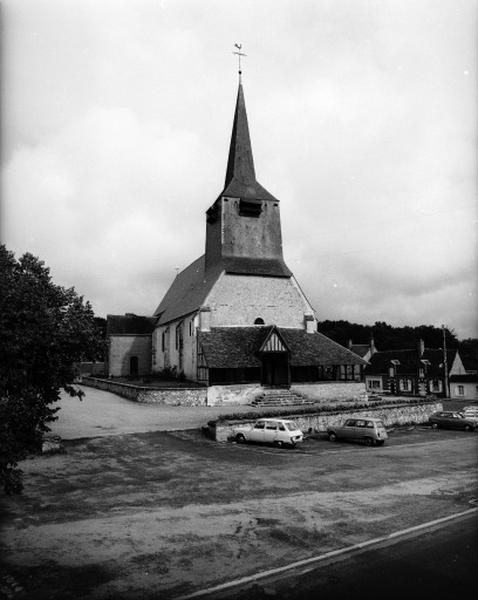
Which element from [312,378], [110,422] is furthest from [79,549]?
[312,378]

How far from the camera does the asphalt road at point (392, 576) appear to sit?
686 cm

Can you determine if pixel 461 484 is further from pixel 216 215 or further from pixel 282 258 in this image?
pixel 216 215

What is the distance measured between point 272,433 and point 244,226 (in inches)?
814

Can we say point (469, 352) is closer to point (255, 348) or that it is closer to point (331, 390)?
point (331, 390)

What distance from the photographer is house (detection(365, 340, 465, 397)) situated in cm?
5533

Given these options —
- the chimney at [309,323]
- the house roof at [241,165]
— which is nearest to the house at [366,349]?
the chimney at [309,323]

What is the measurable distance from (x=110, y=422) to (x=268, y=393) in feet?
39.4

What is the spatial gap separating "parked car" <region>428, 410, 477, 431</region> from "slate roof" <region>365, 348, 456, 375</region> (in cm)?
2603

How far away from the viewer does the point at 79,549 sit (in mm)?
8438

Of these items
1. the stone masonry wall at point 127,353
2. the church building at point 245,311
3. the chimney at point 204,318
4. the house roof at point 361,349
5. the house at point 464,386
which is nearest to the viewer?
the church building at point 245,311

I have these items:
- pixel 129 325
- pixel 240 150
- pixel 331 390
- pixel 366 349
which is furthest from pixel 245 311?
pixel 366 349

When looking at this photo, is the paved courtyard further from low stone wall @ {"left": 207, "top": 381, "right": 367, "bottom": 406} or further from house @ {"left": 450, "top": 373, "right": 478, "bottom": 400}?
house @ {"left": 450, "top": 373, "right": 478, "bottom": 400}

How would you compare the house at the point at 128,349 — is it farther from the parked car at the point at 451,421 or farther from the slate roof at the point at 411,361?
the parked car at the point at 451,421

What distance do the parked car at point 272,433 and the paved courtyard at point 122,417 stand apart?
3033 millimetres
